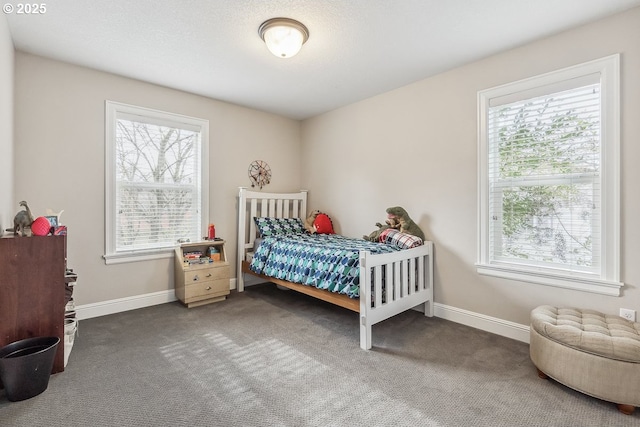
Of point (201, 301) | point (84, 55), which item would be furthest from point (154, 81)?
point (201, 301)

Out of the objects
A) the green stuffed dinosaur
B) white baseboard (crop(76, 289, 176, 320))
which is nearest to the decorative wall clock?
white baseboard (crop(76, 289, 176, 320))

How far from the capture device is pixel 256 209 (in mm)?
4250

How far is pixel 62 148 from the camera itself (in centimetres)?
285

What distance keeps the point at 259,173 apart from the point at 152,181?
4.60 feet

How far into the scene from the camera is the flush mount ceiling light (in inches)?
85.8

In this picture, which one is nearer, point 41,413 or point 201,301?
point 41,413

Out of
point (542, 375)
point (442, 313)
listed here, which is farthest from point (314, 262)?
point (542, 375)

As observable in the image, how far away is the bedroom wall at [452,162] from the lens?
6.83 feet

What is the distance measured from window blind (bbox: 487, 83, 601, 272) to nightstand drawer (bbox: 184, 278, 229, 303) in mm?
2836

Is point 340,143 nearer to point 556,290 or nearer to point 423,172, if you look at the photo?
point 423,172

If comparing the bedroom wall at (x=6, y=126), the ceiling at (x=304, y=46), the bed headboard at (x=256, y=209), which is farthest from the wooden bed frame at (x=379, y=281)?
the bedroom wall at (x=6, y=126)

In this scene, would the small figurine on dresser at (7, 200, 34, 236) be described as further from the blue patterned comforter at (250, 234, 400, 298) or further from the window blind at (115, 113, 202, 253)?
the blue patterned comforter at (250, 234, 400, 298)

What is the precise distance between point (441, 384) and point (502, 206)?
1.63 m

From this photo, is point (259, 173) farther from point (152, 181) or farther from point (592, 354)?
point (592, 354)
